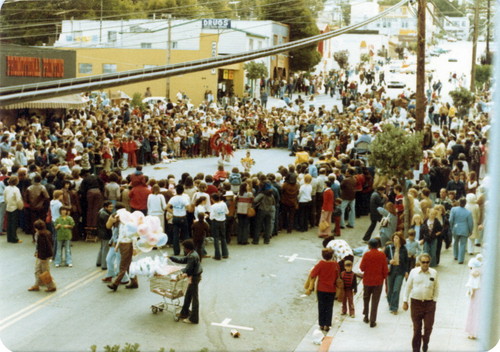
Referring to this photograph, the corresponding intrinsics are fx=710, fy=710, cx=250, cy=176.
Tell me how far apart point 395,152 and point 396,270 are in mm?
4792

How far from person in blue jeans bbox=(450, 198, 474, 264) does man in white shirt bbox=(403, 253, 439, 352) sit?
4.64m

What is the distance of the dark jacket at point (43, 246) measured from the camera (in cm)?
1131

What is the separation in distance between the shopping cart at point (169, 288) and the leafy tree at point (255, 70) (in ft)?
124

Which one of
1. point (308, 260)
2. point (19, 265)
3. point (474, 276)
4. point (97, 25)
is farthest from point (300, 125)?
point (97, 25)

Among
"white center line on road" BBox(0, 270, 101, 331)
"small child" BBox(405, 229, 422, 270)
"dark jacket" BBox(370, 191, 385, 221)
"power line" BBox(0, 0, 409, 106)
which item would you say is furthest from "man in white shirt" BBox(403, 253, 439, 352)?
"dark jacket" BBox(370, 191, 385, 221)

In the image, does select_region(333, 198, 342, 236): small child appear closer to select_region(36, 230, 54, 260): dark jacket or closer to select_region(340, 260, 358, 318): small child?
select_region(340, 260, 358, 318): small child

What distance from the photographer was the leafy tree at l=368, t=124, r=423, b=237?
1542cm

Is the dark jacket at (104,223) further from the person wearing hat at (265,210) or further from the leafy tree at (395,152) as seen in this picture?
the leafy tree at (395,152)

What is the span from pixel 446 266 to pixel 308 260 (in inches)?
106

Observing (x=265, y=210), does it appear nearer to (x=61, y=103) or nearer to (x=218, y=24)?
(x=61, y=103)

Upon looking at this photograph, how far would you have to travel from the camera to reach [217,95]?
155 ft

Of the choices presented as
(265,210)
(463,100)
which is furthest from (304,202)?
(463,100)

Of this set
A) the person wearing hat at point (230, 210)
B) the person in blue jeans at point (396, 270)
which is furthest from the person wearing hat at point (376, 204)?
the person in blue jeans at point (396, 270)

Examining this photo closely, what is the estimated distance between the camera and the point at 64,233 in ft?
41.9
